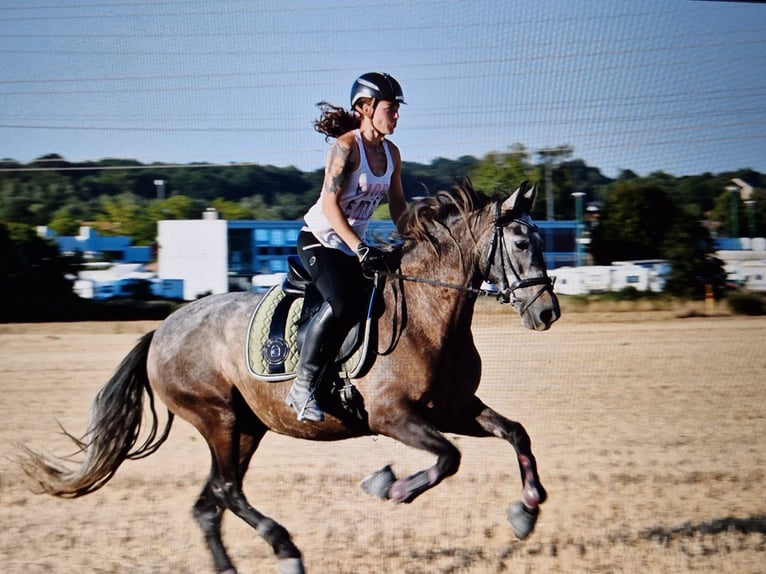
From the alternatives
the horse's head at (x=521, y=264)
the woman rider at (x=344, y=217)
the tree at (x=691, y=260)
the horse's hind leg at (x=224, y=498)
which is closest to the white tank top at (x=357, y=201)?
the woman rider at (x=344, y=217)

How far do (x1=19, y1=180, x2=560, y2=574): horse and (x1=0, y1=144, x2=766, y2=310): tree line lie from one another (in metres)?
6.86

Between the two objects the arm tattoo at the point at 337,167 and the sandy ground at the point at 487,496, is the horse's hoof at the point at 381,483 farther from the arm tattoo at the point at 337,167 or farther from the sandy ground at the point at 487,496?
the arm tattoo at the point at 337,167

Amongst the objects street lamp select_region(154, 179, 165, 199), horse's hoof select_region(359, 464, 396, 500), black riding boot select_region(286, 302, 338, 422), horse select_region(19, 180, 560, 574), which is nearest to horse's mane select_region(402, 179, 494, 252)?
horse select_region(19, 180, 560, 574)

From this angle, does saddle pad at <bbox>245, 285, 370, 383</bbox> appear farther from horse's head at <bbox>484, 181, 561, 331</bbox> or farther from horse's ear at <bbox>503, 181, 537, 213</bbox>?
horse's ear at <bbox>503, 181, 537, 213</bbox>

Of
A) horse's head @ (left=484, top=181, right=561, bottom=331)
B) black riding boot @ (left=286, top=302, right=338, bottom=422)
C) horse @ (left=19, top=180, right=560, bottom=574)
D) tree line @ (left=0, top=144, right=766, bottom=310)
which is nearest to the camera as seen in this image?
horse's head @ (left=484, top=181, right=561, bottom=331)

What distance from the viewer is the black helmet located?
5020 mm

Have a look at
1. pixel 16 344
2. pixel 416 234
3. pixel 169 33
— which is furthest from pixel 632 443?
pixel 16 344

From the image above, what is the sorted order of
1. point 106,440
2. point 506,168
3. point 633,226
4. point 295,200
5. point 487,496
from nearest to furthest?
point 106,440
point 487,496
point 506,168
point 295,200
point 633,226

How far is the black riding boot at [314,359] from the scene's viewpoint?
4965 mm

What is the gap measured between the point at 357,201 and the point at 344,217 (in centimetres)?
21

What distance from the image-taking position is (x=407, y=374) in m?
4.93

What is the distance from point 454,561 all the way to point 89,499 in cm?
338

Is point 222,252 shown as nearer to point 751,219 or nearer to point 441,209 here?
point 751,219

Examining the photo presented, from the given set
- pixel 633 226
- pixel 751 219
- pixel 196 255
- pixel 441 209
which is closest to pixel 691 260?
pixel 633 226
